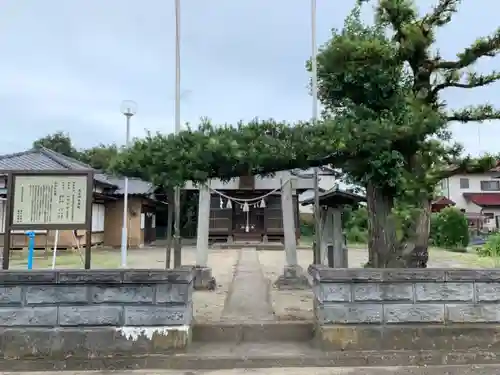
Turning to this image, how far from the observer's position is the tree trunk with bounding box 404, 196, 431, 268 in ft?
18.7

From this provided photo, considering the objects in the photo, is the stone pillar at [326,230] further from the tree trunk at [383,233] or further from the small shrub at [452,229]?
the small shrub at [452,229]

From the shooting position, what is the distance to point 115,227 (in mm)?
24266

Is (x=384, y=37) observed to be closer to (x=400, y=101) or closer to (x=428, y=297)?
(x=400, y=101)

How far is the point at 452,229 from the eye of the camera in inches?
902

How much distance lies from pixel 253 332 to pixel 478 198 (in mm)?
40267

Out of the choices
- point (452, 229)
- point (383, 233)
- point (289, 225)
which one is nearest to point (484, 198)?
point (452, 229)

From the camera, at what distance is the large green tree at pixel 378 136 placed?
493 centimetres

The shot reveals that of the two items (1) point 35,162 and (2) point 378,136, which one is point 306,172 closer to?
(2) point 378,136

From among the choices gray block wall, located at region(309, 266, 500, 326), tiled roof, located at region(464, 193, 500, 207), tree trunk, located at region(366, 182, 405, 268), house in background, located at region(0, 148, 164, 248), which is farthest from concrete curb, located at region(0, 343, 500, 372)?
tiled roof, located at region(464, 193, 500, 207)

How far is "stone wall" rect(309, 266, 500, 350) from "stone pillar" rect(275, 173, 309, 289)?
4292mm

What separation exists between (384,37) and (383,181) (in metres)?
2.08

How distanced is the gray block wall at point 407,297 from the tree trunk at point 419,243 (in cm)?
62

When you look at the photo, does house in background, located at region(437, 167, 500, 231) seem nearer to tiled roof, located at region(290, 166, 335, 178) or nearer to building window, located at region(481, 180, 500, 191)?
building window, located at region(481, 180, 500, 191)

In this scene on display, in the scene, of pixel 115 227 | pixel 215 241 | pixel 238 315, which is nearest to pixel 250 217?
pixel 215 241
